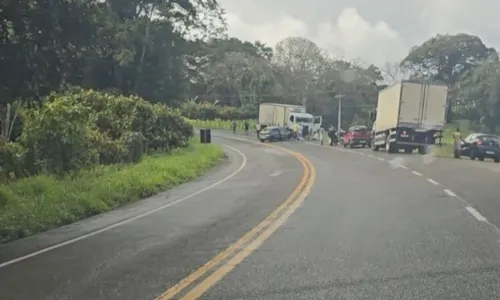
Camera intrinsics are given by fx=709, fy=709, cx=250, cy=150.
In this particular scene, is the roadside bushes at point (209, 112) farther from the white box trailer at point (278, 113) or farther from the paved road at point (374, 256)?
the paved road at point (374, 256)

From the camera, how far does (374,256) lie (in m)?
8.62

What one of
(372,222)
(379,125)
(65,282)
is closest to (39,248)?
(65,282)

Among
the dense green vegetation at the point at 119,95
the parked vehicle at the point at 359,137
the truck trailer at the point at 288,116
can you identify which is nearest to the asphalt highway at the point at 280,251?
the dense green vegetation at the point at 119,95

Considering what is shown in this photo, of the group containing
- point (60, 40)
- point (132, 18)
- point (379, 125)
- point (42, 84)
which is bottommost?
point (379, 125)

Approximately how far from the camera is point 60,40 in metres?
13.1

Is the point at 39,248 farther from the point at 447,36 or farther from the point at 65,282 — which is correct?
the point at 447,36

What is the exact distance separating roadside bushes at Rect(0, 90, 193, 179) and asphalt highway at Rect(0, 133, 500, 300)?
4995 millimetres

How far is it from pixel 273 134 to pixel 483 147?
29.7 m

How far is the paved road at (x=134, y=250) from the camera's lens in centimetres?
718

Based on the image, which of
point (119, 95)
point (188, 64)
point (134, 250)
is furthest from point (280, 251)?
point (188, 64)

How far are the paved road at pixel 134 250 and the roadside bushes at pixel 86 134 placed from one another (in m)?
4.15

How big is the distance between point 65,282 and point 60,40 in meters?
6.72

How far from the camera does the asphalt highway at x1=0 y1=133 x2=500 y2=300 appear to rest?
6945 millimetres

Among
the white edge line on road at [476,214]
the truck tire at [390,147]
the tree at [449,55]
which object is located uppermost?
the tree at [449,55]
